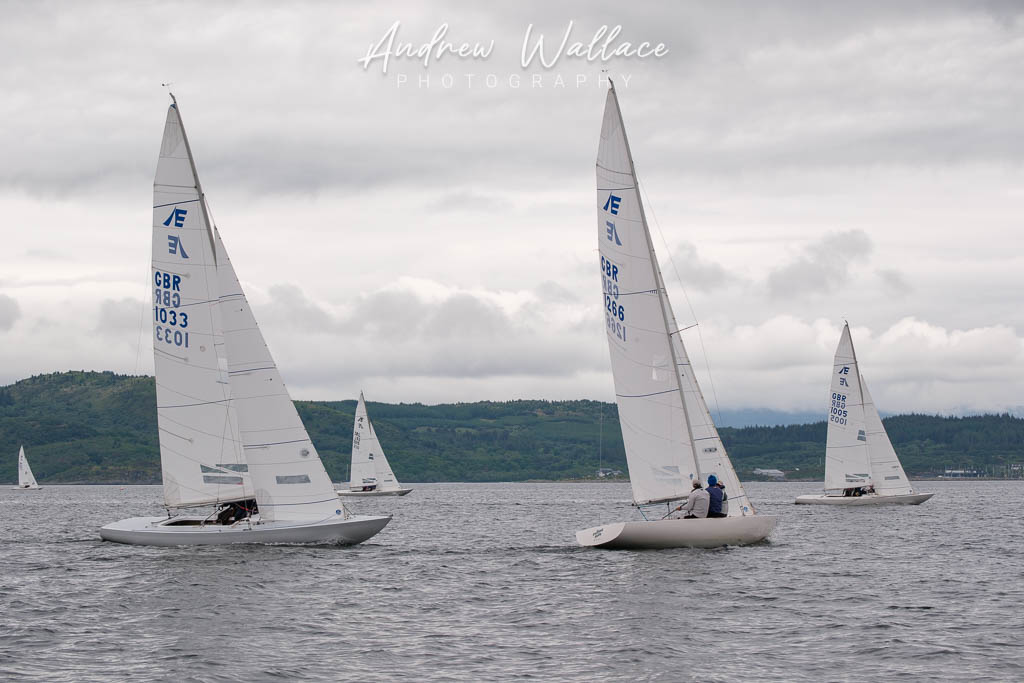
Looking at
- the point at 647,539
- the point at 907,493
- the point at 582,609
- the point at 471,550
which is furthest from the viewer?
the point at 907,493

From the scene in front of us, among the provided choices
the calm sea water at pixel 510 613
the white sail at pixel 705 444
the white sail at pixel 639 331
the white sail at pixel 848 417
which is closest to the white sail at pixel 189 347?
the calm sea water at pixel 510 613

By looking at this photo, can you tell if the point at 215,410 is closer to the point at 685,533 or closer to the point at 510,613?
the point at 685,533

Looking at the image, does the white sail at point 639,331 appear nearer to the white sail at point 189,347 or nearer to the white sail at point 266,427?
the white sail at point 266,427

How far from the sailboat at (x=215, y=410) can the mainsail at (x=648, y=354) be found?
9141 mm

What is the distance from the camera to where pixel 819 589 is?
31.0 metres

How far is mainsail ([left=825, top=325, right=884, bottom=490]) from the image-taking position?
7456 cm

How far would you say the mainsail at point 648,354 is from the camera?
37219 millimetres

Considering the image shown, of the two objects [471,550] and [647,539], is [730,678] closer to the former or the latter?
[647,539]

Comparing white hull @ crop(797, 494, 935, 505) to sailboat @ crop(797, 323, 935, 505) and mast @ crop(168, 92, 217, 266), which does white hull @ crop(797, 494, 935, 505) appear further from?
mast @ crop(168, 92, 217, 266)

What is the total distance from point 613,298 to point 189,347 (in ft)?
46.7

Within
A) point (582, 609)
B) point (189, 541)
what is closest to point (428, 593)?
point (582, 609)

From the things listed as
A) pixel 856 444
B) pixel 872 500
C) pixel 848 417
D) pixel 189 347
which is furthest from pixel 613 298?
pixel 872 500

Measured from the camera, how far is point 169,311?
39.3m

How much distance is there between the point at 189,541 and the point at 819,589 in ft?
65.2
